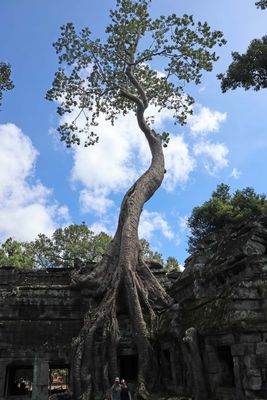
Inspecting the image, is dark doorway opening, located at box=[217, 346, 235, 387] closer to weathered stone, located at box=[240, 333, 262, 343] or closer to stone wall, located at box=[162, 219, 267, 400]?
stone wall, located at box=[162, 219, 267, 400]

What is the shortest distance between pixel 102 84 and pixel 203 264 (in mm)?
11134

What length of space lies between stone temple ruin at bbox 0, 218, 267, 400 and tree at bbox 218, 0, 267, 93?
5.64 m

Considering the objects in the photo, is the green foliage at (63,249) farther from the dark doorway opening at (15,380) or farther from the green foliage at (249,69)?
the green foliage at (249,69)

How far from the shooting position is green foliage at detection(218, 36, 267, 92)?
11297 millimetres

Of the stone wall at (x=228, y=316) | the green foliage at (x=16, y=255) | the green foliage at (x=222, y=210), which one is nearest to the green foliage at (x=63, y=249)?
the green foliage at (x=16, y=255)

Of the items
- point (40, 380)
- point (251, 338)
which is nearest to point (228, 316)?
point (251, 338)

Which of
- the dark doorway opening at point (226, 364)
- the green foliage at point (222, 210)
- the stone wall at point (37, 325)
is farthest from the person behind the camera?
the green foliage at point (222, 210)

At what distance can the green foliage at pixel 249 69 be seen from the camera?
37.1 feet

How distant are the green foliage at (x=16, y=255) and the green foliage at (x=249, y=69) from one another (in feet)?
71.3

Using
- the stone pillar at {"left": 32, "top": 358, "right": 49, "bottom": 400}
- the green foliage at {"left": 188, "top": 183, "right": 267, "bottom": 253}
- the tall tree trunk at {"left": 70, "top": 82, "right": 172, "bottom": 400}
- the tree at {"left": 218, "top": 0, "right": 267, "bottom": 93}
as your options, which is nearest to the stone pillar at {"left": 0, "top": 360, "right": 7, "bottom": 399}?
the stone pillar at {"left": 32, "top": 358, "right": 49, "bottom": 400}

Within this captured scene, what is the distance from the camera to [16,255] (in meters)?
30.5

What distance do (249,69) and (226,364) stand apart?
830 cm

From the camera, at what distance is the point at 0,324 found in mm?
11039

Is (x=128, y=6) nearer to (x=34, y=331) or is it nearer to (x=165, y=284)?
(x=165, y=284)
